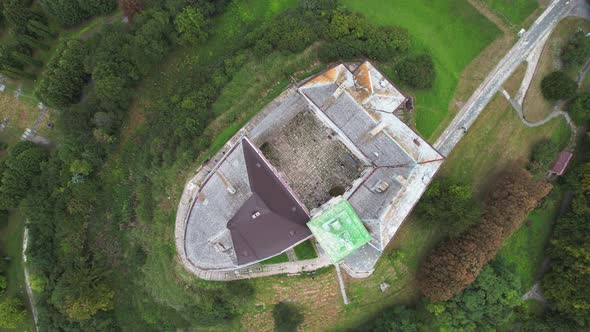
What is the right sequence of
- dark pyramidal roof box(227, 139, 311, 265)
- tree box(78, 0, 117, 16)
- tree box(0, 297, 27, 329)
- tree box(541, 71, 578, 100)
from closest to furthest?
1. dark pyramidal roof box(227, 139, 311, 265)
2. tree box(541, 71, 578, 100)
3. tree box(0, 297, 27, 329)
4. tree box(78, 0, 117, 16)

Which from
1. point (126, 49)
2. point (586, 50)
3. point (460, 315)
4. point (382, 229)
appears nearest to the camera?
point (382, 229)

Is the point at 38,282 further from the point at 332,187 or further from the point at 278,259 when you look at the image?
the point at 332,187

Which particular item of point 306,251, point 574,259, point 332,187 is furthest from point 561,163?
point 306,251

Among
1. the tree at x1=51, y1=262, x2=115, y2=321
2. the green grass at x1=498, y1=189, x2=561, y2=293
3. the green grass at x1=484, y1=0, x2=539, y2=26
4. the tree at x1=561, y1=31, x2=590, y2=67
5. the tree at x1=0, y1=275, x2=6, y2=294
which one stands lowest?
the green grass at x1=498, y1=189, x2=561, y2=293

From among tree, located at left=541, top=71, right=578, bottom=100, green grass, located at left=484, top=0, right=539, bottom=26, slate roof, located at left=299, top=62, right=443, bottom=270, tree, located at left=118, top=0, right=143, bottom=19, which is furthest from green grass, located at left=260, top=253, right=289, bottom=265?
green grass, located at left=484, top=0, right=539, bottom=26

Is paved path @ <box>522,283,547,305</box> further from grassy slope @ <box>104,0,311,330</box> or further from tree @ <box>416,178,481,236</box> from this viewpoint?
grassy slope @ <box>104,0,311,330</box>

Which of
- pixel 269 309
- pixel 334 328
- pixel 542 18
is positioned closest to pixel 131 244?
pixel 269 309

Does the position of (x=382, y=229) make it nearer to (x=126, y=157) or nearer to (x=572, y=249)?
(x=572, y=249)
